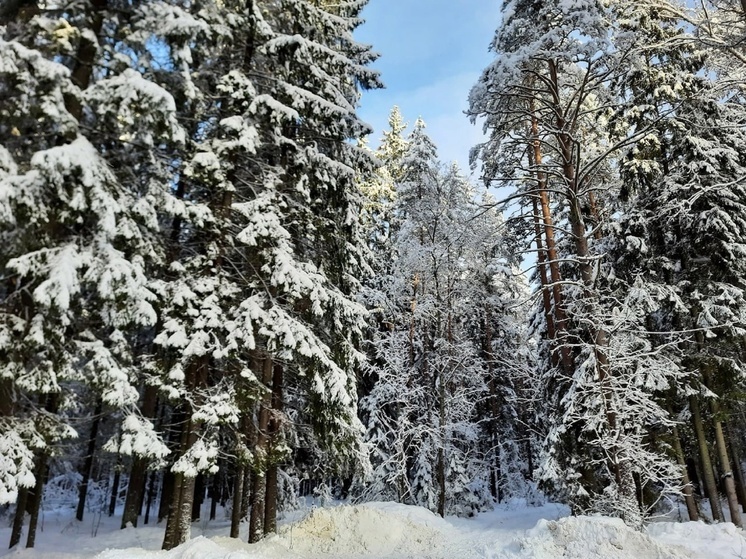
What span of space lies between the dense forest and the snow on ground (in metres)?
0.87

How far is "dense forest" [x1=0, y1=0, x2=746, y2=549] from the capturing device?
22.0 feet

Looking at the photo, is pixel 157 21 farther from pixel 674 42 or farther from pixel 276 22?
pixel 674 42

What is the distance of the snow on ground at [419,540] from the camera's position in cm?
762

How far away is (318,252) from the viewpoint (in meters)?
11.9

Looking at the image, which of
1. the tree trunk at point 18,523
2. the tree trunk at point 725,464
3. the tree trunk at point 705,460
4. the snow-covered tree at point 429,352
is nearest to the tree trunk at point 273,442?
the snow-covered tree at point 429,352

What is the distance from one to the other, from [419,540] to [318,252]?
8.05 m

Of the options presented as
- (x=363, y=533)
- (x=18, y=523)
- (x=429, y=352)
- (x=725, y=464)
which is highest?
(x=429, y=352)

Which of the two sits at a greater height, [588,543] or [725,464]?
[725,464]

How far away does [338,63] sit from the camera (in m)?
11.6

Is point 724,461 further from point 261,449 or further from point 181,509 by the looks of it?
point 181,509

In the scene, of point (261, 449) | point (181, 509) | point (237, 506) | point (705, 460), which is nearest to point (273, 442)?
point (261, 449)

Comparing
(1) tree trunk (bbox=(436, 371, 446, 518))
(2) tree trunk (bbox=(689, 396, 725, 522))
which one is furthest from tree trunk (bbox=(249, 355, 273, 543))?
(2) tree trunk (bbox=(689, 396, 725, 522))

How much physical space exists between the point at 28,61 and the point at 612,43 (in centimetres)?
1005

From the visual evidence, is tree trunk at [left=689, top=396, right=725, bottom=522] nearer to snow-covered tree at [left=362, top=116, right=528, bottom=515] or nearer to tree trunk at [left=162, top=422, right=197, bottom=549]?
snow-covered tree at [left=362, top=116, right=528, bottom=515]
